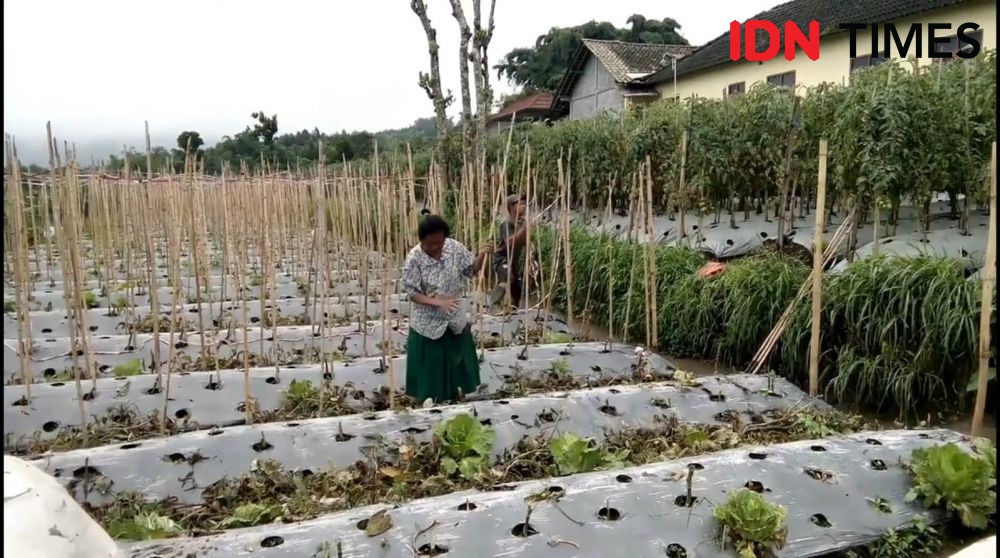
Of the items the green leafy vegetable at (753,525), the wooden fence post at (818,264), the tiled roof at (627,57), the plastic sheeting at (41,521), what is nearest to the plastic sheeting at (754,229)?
the wooden fence post at (818,264)

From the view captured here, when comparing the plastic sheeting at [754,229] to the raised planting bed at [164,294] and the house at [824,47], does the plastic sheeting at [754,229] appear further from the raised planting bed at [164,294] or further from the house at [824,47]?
the raised planting bed at [164,294]

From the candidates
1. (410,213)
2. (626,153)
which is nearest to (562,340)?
(410,213)

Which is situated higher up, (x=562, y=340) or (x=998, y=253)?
(x=998, y=253)

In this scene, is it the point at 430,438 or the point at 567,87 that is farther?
the point at 567,87

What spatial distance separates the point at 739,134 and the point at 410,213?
339cm

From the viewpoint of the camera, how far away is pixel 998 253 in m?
2.83

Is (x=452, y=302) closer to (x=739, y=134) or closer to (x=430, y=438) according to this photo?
(x=430, y=438)

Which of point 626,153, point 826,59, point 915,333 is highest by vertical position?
point 826,59

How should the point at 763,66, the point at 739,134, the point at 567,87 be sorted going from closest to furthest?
1. the point at 739,134
2. the point at 763,66
3. the point at 567,87

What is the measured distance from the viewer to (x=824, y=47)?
34.7ft

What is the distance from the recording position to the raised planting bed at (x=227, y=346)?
4.33m

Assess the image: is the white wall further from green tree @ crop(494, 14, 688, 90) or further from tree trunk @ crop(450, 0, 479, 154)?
tree trunk @ crop(450, 0, 479, 154)

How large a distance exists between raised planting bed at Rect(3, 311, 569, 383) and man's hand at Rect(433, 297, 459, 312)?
2.92ft

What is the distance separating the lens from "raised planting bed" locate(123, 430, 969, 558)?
A: 2.19 meters
